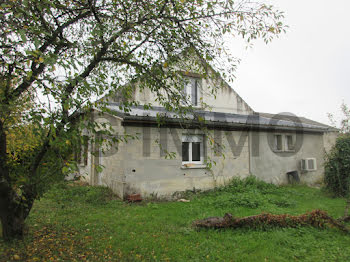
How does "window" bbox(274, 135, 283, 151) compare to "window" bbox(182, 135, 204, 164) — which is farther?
"window" bbox(274, 135, 283, 151)

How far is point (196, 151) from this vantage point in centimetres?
959

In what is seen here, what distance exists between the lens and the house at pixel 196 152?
809 centimetres

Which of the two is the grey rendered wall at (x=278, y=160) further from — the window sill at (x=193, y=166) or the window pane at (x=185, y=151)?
the window pane at (x=185, y=151)

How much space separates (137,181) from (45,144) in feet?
14.7

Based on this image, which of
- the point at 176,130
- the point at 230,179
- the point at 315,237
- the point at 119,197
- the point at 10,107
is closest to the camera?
the point at 10,107

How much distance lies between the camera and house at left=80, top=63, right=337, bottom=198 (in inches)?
318

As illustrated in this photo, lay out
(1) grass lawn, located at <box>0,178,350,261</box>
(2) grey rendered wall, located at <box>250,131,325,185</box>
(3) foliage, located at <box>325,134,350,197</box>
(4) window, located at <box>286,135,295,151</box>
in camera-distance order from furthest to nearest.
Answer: (4) window, located at <box>286,135,295,151</box>, (2) grey rendered wall, located at <box>250,131,325,185</box>, (3) foliage, located at <box>325,134,350,197</box>, (1) grass lawn, located at <box>0,178,350,261</box>

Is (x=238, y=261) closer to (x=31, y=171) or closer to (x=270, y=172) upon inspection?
(x=31, y=171)

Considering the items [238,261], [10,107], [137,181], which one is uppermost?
[10,107]

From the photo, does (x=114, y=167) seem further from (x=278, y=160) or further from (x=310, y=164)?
(x=310, y=164)

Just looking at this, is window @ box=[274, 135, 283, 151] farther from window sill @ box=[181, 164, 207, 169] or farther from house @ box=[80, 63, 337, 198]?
window sill @ box=[181, 164, 207, 169]

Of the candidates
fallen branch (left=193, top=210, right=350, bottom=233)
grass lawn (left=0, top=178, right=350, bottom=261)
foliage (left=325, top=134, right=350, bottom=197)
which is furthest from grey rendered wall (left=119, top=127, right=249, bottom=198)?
foliage (left=325, top=134, right=350, bottom=197)

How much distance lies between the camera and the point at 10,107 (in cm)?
268

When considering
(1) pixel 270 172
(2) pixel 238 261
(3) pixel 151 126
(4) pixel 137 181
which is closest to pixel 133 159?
(4) pixel 137 181
